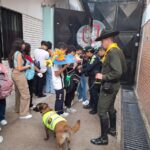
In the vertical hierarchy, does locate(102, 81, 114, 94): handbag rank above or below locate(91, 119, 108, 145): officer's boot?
above

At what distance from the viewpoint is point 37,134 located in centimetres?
274

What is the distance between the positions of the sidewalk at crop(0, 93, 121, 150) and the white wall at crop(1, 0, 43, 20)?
276 cm

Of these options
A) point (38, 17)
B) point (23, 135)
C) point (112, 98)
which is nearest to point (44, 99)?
point (23, 135)

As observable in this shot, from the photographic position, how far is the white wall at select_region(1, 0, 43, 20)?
437cm

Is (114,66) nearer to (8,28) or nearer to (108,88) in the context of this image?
(108,88)

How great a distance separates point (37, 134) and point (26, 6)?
404cm

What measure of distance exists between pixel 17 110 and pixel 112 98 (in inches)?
82.3

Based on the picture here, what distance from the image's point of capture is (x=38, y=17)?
5918mm

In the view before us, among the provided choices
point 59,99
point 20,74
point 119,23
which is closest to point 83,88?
point 59,99

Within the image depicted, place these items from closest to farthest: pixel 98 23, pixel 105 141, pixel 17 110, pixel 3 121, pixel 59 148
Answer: pixel 59 148 < pixel 105 141 < pixel 3 121 < pixel 17 110 < pixel 98 23

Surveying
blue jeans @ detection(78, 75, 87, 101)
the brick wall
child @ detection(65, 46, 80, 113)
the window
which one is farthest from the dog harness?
the window

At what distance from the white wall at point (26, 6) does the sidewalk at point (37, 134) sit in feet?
9.07

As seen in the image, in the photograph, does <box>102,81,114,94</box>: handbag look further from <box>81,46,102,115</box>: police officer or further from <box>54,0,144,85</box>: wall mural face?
<box>54,0,144,85</box>: wall mural face

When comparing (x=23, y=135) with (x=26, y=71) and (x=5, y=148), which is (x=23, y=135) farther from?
(x=26, y=71)
